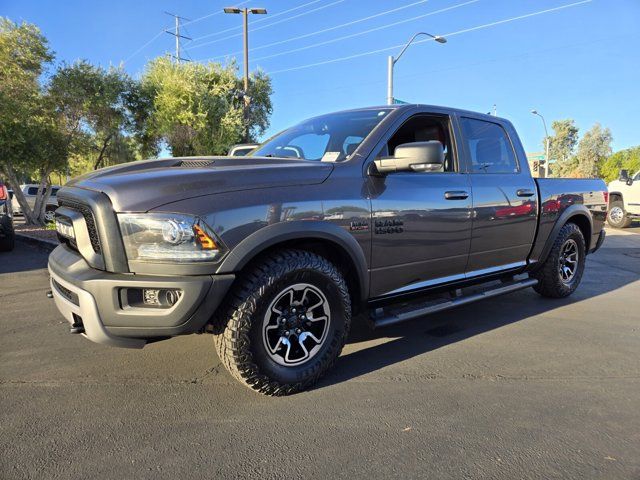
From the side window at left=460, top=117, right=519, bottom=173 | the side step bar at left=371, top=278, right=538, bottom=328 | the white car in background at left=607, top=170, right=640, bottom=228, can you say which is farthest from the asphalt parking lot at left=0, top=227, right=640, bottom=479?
the white car in background at left=607, top=170, right=640, bottom=228

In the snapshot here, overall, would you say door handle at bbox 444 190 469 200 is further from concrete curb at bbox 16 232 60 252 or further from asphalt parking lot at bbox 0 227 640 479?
concrete curb at bbox 16 232 60 252

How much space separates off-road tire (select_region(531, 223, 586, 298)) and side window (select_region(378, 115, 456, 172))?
1890 millimetres

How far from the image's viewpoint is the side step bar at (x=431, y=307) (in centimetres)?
311

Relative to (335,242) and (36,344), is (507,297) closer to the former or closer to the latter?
(335,242)

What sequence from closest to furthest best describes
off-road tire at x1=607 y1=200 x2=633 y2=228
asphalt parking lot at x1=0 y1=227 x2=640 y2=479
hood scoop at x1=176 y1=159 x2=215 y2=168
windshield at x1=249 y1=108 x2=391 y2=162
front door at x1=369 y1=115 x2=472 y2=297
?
asphalt parking lot at x1=0 y1=227 x2=640 y2=479 < hood scoop at x1=176 y1=159 x2=215 y2=168 < front door at x1=369 y1=115 x2=472 y2=297 < windshield at x1=249 y1=108 x2=391 y2=162 < off-road tire at x1=607 y1=200 x2=633 y2=228

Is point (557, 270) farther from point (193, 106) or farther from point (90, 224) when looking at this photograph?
point (193, 106)

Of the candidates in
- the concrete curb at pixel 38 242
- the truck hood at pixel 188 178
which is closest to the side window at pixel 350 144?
the truck hood at pixel 188 178

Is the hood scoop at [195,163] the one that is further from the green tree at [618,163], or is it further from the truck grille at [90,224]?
the green tree at [618,163]

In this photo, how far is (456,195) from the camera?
11.6 ft

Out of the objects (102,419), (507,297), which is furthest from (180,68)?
(102,419)

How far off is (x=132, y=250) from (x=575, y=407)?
2.73m

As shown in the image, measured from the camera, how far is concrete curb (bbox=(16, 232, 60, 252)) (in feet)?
27.8

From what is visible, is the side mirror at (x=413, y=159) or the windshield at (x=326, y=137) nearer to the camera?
the side mirror at (x=413, y=159)

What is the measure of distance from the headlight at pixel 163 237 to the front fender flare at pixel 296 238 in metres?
0.18
